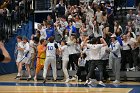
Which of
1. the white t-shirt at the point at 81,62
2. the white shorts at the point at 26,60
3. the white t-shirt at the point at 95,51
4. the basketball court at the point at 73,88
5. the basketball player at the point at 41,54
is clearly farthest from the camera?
the white shorts at the point at 26,60

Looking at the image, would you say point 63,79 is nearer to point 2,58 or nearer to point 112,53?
point 112,53

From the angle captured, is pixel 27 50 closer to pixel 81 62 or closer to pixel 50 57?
pixel 50 57

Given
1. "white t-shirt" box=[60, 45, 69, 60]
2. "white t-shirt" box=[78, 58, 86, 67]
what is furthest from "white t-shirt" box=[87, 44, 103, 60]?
"white t-shirt" box=[60, 45, 69, 60]

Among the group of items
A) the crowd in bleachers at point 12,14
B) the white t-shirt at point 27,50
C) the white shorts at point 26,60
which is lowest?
the white shorts at point 26,60

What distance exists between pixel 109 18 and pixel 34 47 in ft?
17.3

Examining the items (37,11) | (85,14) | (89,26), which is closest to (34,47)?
(89,26)

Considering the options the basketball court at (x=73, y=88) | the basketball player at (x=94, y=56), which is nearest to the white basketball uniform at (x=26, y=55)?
the basketball court at (x=73, y=88)

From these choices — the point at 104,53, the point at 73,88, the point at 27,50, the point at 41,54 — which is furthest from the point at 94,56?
the point at 27,50

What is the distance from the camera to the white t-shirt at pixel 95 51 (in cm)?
1609

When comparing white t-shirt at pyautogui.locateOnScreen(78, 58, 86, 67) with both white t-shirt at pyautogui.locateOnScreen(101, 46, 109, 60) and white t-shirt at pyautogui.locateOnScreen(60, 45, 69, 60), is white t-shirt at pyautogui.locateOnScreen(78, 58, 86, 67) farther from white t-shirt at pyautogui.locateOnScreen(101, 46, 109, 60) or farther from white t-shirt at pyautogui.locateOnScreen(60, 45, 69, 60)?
white t-shirt at pyautogui.locateOnScreen(101, 46, 109, 60)

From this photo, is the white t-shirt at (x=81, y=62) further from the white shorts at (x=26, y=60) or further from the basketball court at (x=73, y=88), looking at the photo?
the white shorts at (x=26, y=60)

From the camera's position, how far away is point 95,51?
53.1ft

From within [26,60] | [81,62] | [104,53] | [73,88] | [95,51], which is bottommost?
[73,88]

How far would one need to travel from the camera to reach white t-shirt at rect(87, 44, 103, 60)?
52.8 ft
